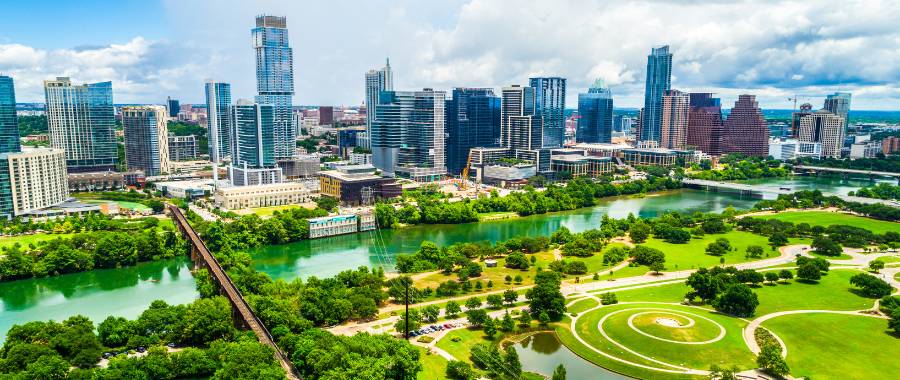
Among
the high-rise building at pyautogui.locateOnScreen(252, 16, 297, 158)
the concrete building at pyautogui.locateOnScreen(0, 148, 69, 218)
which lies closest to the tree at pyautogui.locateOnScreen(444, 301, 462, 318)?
the concrete building at pyautogui.locateOnScreen(0, 148, 69, 218)

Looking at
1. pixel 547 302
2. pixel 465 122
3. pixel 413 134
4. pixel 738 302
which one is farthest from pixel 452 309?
pixel 465 122

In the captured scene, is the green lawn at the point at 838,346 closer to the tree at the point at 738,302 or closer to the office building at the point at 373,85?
the tree at the point at 738,302

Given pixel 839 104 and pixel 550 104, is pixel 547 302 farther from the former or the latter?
pixel 839 104

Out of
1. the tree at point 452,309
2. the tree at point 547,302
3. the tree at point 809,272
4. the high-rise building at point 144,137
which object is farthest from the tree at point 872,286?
the high-rise building at point 144,137

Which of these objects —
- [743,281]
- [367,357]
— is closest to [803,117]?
[743,281]

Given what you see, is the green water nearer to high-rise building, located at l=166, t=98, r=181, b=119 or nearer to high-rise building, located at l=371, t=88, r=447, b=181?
high-rise building, located at l=371, t=88, r=447, b=181

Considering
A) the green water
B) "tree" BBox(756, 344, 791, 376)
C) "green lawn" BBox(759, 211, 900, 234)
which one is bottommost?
the green water

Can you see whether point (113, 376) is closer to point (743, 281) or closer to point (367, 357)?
point (367, 357)
